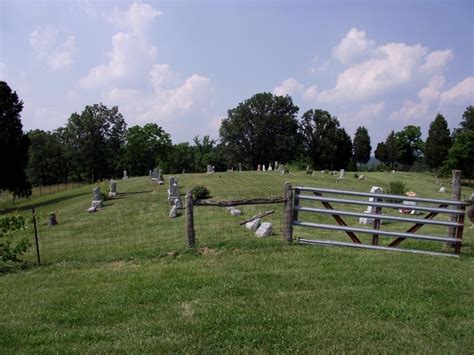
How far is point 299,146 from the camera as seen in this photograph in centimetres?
8488

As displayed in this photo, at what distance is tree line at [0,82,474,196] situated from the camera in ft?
248

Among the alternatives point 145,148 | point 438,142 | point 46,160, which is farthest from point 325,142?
point 46,160

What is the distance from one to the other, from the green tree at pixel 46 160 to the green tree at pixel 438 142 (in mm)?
66333

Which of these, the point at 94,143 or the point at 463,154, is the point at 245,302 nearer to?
the point at 463,154

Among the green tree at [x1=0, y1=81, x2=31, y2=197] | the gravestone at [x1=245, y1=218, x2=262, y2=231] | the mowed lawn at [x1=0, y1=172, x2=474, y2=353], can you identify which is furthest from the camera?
the green tree at [x1=0, y1=81, x2=31, y2=197]

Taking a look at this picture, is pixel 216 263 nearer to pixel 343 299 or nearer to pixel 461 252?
pixel 343 299

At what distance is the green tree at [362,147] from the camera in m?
95.1

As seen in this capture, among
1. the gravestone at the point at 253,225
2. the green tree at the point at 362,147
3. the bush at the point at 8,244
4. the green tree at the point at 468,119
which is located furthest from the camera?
the green tree at the point at 362,147

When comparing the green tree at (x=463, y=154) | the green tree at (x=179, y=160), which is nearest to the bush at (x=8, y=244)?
the green tree at (x=463, y=154)

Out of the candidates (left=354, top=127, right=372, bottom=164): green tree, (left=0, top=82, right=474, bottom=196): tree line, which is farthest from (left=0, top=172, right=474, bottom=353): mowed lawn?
(left=354, top=127, right=372, bottom=164): green tree

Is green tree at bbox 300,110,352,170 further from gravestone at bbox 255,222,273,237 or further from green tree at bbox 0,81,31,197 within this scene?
gravestone at bbox 255,222,273,237

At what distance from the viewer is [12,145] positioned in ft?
132

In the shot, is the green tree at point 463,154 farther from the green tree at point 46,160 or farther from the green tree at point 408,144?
the green tree at point 46,160

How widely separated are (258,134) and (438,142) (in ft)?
106
